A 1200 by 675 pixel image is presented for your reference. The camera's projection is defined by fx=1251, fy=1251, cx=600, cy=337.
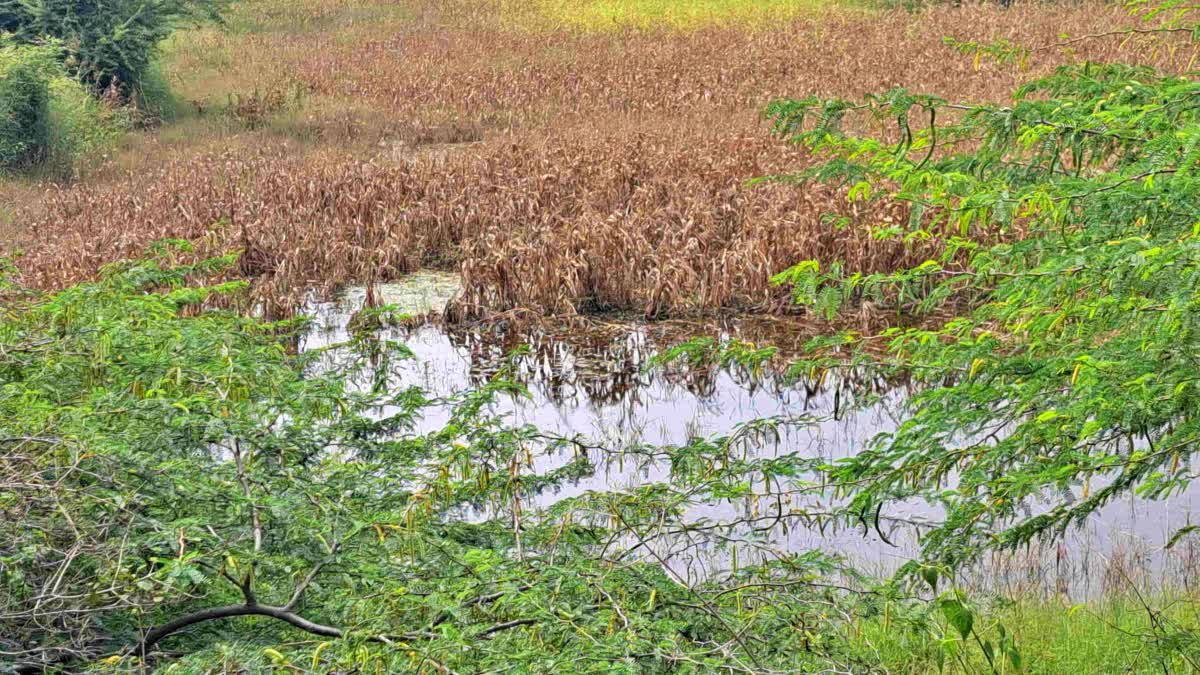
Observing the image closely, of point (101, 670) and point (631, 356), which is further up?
point (101, 670)

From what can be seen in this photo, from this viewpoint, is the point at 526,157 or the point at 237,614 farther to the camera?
the point at 526,157

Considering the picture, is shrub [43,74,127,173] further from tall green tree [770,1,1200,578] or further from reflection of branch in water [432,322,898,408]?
tall green tree [770,1,1200,578]

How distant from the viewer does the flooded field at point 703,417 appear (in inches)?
227

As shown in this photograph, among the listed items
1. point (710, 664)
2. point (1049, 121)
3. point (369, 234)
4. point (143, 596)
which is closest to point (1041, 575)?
point (1049, 121)

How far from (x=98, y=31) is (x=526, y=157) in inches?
307

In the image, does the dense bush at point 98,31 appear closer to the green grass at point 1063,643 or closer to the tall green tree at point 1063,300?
the tall green tree at point 1063,300

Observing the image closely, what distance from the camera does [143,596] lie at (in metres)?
3.01

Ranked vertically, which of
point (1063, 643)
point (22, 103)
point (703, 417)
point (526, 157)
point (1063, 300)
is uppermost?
point (1063, 300)

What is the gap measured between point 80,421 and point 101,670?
116 cm

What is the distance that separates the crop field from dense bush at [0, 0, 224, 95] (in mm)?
1164

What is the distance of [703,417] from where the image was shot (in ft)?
26.2

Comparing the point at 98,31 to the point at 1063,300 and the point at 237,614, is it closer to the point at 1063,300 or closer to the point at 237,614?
the point at 1063,300

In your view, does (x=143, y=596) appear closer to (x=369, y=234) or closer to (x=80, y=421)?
(x=80, y=421)

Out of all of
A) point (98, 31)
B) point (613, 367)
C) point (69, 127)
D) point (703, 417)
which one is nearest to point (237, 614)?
point (703, 417)
